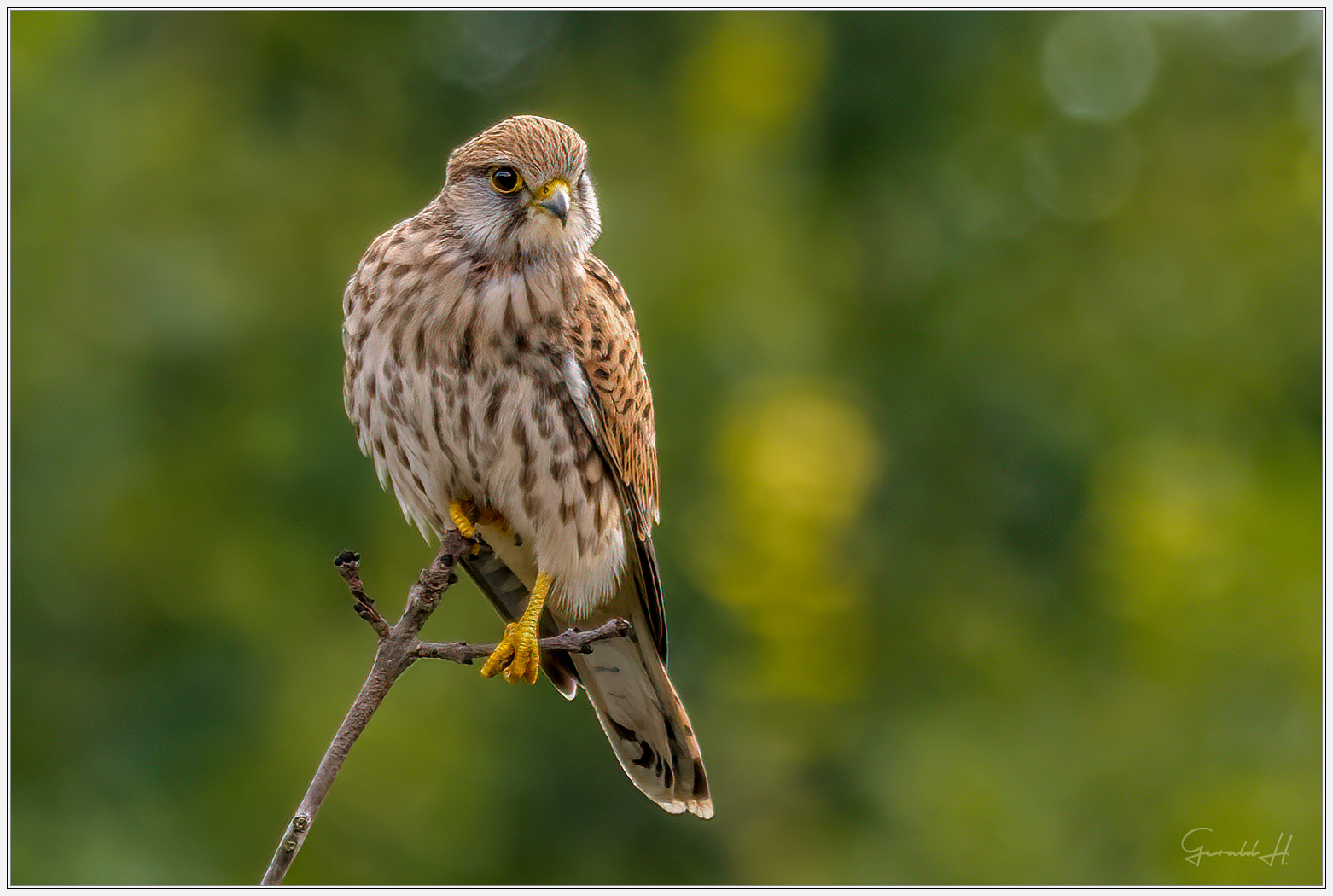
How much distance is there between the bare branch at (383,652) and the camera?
6.40 feet

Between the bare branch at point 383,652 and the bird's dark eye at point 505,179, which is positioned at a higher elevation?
the bird's dark eye at point 505,179

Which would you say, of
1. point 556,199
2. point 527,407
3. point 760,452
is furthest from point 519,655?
point 760,452

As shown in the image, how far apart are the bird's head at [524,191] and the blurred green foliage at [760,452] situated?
3.41 metres

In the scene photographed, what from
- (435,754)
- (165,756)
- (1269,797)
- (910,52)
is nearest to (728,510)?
(435,754)

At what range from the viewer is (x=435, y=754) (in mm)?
6770

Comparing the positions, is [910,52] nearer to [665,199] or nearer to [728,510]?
[665,199]

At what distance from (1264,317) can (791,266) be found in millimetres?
3083

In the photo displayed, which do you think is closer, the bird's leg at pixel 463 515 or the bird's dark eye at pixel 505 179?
the bird's dark eye at pixel 505 179

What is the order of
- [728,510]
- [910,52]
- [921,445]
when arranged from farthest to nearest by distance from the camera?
[910,52], [921,445], [728,510]
